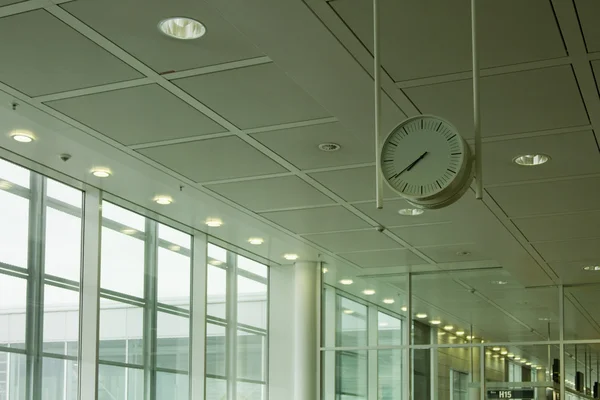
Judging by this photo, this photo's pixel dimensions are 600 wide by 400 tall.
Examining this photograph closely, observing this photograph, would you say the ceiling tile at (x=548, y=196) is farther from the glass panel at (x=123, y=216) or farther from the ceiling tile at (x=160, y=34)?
the glass panel at (x=123, y=216)

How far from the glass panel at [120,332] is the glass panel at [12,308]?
3.99 feet

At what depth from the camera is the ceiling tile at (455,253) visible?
11.5 metres

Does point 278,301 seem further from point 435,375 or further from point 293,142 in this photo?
point 293,142

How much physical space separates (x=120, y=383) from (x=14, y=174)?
2691 millimetres

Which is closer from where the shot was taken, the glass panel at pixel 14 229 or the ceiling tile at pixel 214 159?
the ceiling tile at pixel 214 159

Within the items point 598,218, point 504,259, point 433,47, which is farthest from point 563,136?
point 504,259

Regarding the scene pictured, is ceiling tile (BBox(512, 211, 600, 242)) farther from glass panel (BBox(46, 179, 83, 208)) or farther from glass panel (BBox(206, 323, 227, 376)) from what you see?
glass panel (BBox(46, 179, 83, 208))

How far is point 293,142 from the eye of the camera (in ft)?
24.8

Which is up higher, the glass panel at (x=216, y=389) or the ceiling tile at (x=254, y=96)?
the ceiling tile at (x=254, y=96)

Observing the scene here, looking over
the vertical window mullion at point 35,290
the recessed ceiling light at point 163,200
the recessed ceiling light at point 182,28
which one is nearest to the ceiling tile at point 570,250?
the recessed ceiling light at point 163,200

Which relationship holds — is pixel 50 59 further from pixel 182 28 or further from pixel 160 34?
pixel 182 28

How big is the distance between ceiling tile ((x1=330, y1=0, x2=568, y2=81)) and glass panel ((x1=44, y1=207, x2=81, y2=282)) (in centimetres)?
449

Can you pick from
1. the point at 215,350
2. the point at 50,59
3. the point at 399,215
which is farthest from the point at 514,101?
the point at 215,350

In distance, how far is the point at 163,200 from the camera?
9836 millimetres
